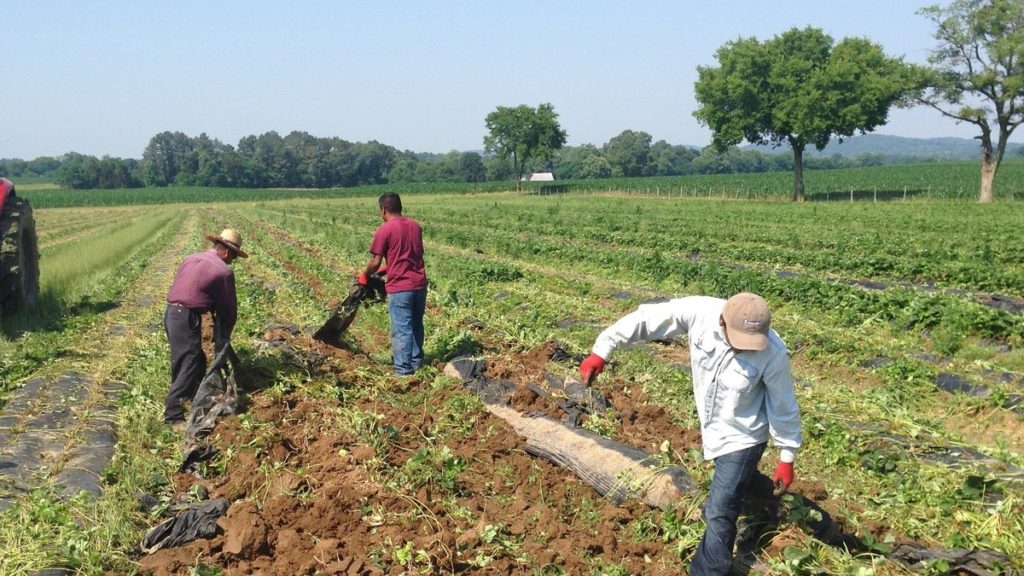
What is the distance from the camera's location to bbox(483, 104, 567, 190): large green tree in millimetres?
71812

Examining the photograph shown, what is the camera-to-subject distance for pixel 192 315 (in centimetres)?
671

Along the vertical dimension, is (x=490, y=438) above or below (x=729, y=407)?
below

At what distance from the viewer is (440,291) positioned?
13.2 m

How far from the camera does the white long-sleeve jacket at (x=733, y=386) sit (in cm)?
403

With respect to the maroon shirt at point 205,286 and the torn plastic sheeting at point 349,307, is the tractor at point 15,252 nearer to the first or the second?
the torn plastic sheeting at point 349,307

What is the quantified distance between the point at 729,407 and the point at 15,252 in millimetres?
10084

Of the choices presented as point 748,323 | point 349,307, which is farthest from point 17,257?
point 748,323

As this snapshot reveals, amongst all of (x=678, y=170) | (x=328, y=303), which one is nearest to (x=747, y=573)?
(x=328, y=303)

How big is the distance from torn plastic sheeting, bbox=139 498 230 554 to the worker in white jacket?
2.87 m

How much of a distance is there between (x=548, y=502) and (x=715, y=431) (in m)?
1.56

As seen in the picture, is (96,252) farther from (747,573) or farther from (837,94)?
(837,94)

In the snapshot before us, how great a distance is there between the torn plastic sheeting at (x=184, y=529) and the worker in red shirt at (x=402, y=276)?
10.7 feet

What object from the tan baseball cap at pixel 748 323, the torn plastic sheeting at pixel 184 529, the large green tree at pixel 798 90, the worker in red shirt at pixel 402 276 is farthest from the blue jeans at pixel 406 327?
the large green tree at pixel 798 90

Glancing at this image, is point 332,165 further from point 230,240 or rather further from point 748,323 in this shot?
point 748,323
